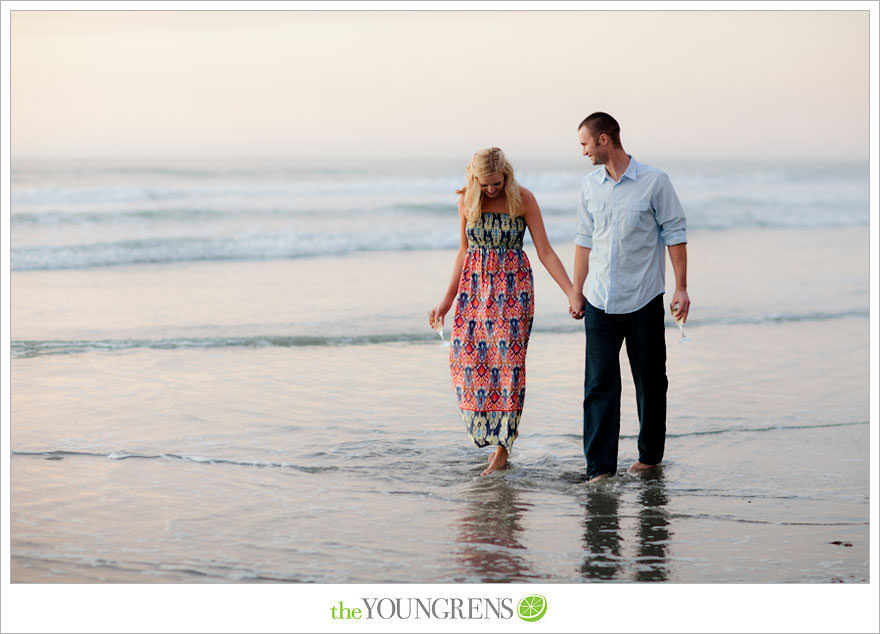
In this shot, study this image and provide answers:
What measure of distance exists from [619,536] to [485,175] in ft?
5.59

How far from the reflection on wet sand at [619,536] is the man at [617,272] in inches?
9.6

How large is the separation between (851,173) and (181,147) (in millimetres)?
17007

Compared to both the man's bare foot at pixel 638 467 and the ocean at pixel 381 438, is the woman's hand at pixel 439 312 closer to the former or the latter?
the ocean at pixel 381 438

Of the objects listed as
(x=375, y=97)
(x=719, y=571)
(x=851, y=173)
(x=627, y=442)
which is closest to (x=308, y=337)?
(x=627, y=442)

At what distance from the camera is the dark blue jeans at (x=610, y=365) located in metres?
4.70

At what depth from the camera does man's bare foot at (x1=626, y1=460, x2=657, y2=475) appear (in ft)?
16.1

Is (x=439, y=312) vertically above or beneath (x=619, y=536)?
above

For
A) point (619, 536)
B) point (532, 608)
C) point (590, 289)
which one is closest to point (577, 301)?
point (590, 289)

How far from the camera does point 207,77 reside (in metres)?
23.9

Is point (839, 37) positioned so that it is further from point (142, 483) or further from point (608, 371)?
point (142, 483)

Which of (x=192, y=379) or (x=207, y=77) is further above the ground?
(x=207, y=77)

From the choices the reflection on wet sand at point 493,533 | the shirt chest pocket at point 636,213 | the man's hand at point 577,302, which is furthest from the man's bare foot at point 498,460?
the shirt chest pocket at point 636,213

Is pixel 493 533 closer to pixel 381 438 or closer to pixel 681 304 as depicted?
pixel 681 304

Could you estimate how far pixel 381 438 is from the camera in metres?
5.49
